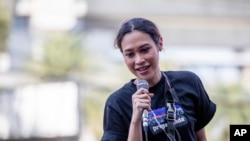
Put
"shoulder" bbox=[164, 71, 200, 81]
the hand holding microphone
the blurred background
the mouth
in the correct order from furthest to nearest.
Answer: the blurred background, "shoulder" bbox=[164, 71, 200, 81], the mouth, the hand holding microphone

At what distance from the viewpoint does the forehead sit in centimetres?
143

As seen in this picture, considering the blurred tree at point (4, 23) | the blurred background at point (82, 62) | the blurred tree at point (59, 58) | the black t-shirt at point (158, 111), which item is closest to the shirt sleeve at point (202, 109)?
the black t-shirt at point (158, 111)

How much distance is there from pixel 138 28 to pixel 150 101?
20 centimetres

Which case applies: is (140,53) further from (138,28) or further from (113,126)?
(113,126)

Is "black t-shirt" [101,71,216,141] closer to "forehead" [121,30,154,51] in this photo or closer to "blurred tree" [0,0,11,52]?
"forehead" [121,30,154,51]

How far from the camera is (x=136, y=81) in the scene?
1468 mm

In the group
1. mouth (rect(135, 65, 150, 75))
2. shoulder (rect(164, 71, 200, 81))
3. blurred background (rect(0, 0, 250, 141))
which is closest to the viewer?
mouth (rect(135, 65, 150, 75))

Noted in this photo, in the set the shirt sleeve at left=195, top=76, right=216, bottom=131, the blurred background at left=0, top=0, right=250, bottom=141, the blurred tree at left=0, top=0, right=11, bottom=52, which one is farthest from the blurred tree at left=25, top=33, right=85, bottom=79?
the shirt sleeve at left=195, top=76, right=216, bottom=131

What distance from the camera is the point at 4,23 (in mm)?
5730

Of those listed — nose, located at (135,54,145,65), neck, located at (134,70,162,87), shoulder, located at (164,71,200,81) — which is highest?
nose, located at (135,54,145,65)

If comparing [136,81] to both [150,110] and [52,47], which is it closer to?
[150,110]

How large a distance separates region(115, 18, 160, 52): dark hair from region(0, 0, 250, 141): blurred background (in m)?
4.07

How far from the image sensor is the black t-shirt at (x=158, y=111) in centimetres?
143

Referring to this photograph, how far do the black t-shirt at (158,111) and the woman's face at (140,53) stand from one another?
67 millimetres
